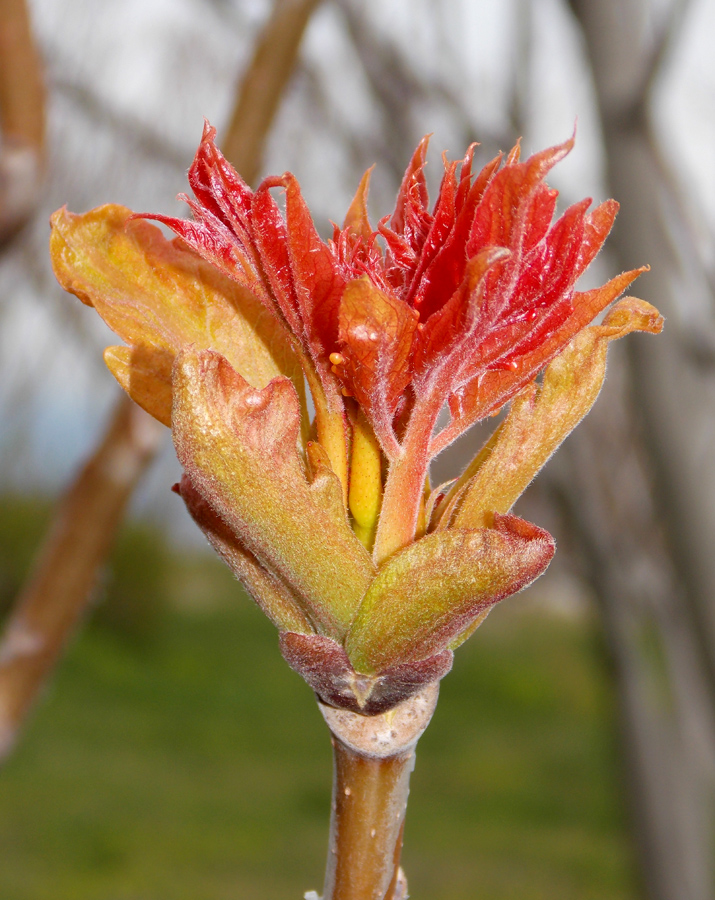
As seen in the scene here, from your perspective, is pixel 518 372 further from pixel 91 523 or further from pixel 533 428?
pixel 91 523

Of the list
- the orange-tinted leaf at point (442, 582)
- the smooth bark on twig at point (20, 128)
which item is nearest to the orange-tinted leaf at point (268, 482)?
the orange-tinted leaf at point (442, 582)

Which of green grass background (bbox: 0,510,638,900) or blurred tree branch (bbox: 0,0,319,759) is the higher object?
blurred tree branch (bbox: 0,0,319,759)

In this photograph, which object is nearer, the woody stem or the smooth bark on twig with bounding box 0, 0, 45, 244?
the woody stem

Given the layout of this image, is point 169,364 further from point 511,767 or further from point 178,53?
point 511,767

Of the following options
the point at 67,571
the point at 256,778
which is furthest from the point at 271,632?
the point at 67,571

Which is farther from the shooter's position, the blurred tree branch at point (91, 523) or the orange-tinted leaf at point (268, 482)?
the blurred tree branch at point (91, 523)

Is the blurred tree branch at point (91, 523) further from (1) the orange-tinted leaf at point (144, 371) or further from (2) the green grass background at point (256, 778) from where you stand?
(2) the green grass background at point (256, 778)

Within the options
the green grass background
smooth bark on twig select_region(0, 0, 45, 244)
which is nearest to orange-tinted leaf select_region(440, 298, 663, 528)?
smooth bark on twig select_region(0, 0, 45, 244)

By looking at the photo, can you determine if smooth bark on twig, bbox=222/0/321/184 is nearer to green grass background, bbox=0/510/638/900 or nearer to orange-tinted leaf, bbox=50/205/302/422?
orange-tinted leaf, bbox=50/205/302/422
